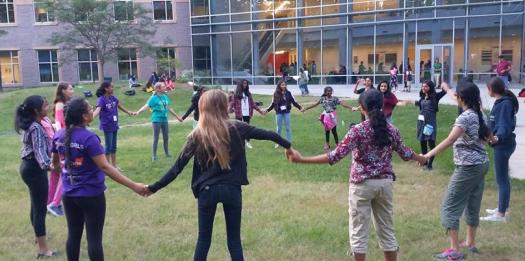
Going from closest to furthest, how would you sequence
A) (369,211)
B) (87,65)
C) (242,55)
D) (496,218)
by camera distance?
(369,211), (496,218), (242,55), (87,65)

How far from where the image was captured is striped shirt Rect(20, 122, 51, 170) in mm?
5129

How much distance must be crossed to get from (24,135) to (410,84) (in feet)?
82.6

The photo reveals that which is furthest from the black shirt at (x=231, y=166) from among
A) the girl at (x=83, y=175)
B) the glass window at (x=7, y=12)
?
the glass window at (x=7, y=12)

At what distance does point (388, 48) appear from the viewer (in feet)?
106

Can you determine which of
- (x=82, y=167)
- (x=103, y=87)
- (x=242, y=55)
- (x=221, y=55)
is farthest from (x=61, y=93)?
(x=221, y=55)

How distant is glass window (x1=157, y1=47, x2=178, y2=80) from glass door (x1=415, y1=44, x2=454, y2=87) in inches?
674

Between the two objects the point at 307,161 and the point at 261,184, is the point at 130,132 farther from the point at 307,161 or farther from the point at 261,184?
the point at 307,161

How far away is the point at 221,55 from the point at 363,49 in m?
10.7

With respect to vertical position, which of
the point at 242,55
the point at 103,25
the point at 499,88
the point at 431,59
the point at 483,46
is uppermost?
the point at 103,25

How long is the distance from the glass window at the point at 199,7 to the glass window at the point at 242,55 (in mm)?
3214

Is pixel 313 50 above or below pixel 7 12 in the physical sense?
below

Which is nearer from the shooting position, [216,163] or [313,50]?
[216,163]

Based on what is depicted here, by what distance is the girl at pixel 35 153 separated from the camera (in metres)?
5.21

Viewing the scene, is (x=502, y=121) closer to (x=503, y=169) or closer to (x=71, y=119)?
(x=503, y=169)
